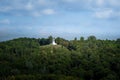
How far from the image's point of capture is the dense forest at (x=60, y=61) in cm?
6144

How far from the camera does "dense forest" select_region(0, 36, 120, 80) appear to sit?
6144 cm

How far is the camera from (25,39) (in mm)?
123875

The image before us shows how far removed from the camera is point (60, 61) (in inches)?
3081

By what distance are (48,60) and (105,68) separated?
16950mm

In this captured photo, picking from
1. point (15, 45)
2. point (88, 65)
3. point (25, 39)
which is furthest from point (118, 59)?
point (25, 39)

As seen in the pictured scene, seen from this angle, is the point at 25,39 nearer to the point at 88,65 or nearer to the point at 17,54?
the point at 17,54

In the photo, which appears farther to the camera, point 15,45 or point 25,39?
point 25,39

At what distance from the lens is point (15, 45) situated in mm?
106625

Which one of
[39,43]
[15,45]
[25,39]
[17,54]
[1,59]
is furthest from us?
[25,39]

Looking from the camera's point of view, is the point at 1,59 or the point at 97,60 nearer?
the point at 97,60

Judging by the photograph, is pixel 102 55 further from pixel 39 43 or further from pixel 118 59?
pixel 39 43

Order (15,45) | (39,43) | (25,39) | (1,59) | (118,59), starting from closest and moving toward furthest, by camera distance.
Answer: (118,59), (1,59), (15,45), (39,43), (25,39)

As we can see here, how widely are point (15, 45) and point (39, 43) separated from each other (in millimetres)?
10307

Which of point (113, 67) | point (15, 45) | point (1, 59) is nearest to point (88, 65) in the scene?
point (113, 67)
